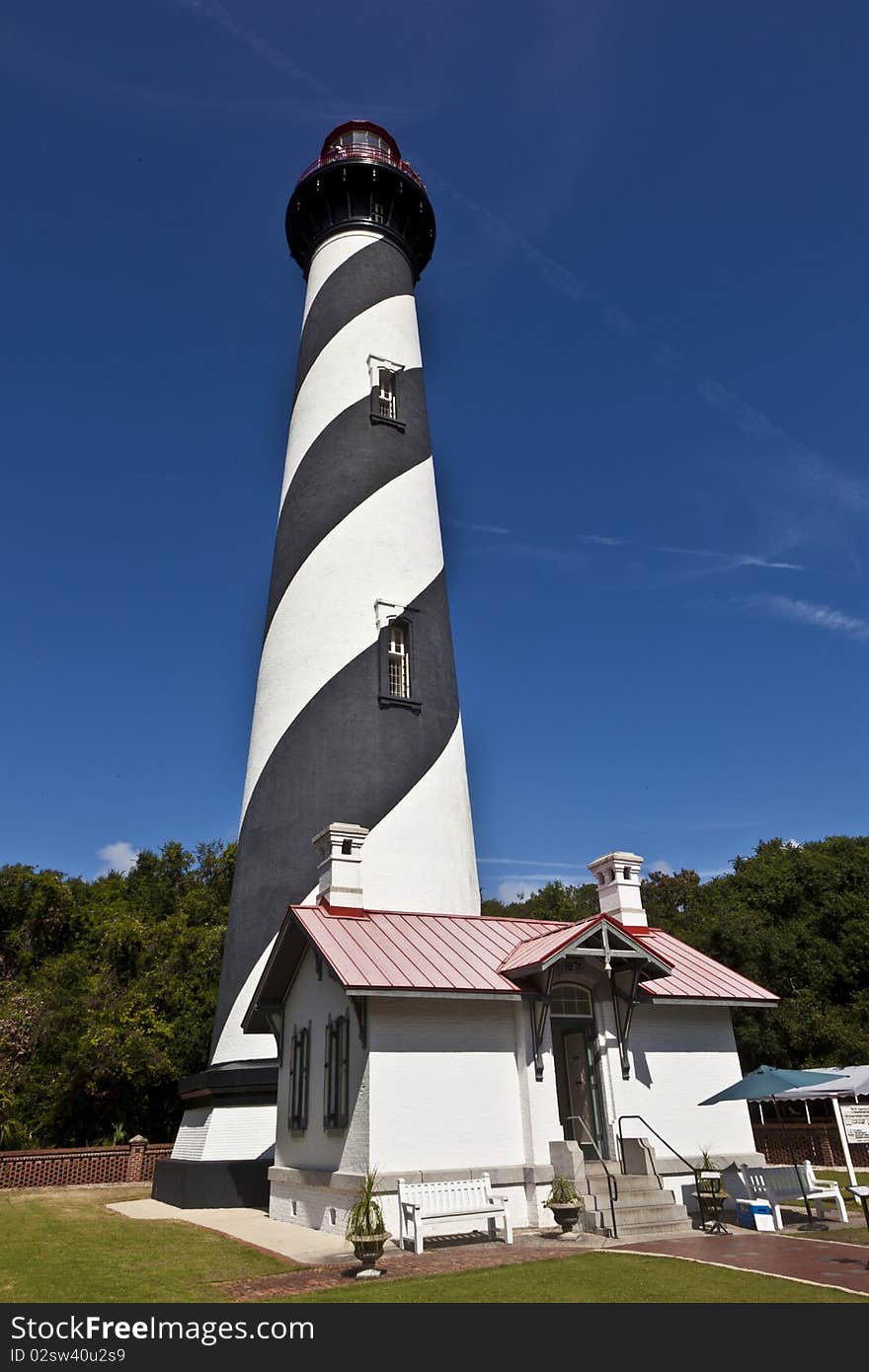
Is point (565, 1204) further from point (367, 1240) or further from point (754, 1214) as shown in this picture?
point (367, 1240)

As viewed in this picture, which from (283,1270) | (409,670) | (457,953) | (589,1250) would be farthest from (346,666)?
(589,1250)

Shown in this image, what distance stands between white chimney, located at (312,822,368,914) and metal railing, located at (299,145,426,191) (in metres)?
17.3

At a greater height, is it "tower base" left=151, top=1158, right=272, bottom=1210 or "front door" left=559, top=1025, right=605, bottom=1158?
"front door" left=559, top=1025, right=605, bottom=1158

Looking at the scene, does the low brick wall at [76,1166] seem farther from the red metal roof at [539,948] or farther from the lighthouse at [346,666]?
the red metal roof at [539,948]

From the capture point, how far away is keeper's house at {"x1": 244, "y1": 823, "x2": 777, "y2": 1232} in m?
11.6

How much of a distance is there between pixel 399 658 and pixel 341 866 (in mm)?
5102

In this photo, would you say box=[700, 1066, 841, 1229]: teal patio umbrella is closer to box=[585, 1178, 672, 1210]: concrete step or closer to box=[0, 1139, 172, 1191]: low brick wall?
box=[585, 1178, 672, 1210]: concrete step

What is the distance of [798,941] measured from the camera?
28156 mm

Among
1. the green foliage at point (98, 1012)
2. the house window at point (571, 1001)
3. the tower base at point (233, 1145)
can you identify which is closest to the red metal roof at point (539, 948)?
the house window at point (571, 1001)

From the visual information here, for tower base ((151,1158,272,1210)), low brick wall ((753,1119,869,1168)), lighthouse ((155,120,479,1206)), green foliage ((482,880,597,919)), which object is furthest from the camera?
green foliage ((482,880,597,919))

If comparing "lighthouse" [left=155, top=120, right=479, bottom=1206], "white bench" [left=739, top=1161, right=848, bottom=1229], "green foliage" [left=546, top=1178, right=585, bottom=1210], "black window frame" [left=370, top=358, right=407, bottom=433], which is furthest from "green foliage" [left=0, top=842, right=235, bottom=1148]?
"black window frame" [left=370, top=358, right=407, bottom=433]

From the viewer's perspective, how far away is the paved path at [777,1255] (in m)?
8.22
